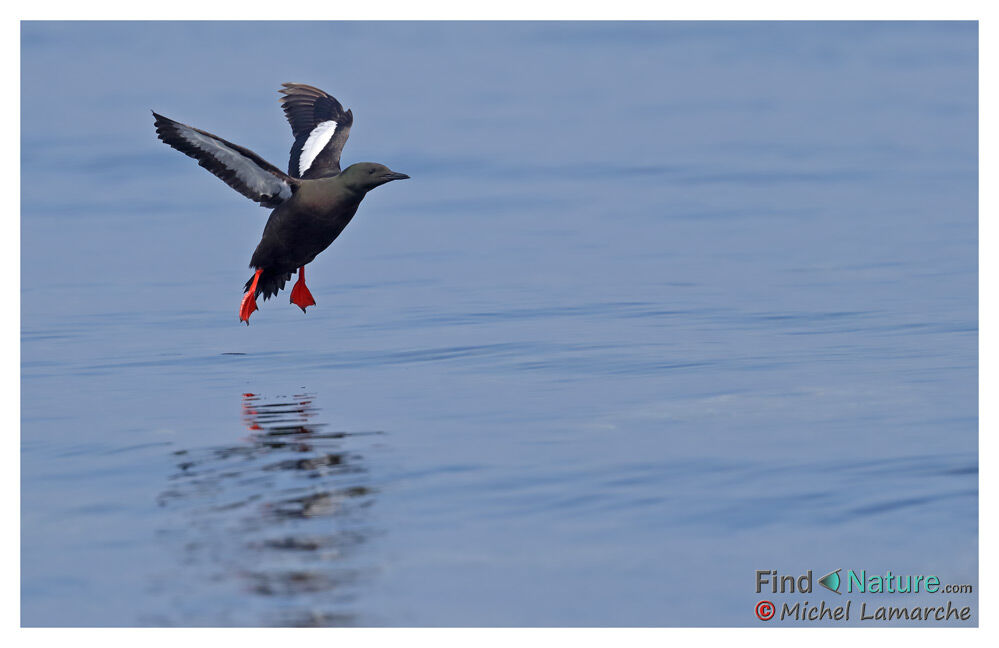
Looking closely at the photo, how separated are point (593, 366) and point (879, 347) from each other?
203cm

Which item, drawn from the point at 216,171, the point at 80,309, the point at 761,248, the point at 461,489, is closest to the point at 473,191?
the point at 761,248

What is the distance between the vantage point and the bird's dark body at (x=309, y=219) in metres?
10.5

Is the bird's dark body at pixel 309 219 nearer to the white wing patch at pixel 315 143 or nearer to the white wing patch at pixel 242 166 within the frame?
the white wing patch at pixel 242 166

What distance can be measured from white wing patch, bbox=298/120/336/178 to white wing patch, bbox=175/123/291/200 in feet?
3.62

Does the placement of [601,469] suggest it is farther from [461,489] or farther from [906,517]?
[906,517]

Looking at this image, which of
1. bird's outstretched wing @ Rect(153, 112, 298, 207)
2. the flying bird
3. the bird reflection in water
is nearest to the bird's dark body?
the flying bird

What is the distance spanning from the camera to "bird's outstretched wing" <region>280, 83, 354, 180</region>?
11.9 metres

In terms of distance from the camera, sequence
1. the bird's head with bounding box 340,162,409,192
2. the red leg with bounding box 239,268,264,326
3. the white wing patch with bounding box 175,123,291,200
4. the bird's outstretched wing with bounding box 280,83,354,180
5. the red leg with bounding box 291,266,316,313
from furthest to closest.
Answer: the bird's outstretched wing with bounding box 280,83,354,180, the red leg with bounding box 291,266,316,313, the red leg with bounding box 239,268,264,326, the bird's head with bounding box 340,162,409,192, the white wing patch with bounding box 175,123,291,200

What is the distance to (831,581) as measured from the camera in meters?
6.44

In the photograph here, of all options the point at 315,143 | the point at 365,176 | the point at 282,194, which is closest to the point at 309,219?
the point at 282,194

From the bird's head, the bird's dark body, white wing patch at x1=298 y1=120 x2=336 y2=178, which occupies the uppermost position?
white wing patch at x1=298 y1=120 x2=336 y2=178

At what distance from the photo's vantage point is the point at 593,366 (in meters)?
10.6

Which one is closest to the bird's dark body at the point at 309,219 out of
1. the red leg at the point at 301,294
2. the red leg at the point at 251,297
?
the red leg at the point at 251,297

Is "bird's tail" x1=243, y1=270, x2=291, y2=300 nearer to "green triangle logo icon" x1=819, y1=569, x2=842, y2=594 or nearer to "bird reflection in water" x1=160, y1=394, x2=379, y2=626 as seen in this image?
"bird reflection in water" x1=160, y1=394, x2=379, y2=626
